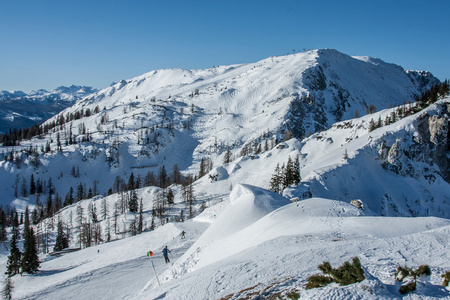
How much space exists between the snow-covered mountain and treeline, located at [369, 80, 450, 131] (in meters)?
1.00

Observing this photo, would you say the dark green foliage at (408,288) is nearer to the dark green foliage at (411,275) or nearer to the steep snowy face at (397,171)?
the dark green foliage at (411,275)

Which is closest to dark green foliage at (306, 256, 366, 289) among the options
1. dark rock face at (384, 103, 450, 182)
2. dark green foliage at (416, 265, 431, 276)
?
dark green foliage at (416, 265, 431, 276)

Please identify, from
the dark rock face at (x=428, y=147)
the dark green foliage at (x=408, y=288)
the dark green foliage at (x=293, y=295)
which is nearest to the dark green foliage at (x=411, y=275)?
the dark green foliage at (x=408, y=288)

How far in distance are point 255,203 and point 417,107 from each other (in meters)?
85.0

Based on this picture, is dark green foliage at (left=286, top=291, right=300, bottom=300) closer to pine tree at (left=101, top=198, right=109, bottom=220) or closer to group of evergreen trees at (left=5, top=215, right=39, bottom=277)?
group of evergreen trees at (left=5, top=215, right=39, bottom=277)

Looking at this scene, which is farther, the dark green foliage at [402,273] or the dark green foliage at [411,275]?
the dark green foliage at [402,273]

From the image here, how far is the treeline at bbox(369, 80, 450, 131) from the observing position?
82688 mm

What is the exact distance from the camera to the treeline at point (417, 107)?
271ft

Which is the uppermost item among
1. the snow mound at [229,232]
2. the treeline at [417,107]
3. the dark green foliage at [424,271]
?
the treeline at [417,107]

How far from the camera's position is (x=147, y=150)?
166 m

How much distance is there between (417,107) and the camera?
8781cm

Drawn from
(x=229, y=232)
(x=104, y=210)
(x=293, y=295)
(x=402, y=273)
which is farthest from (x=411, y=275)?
(x=104, y=210)

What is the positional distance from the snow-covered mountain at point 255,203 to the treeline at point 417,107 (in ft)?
3.27

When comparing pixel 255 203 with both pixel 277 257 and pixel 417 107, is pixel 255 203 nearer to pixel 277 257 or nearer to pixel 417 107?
pixel 277 257
